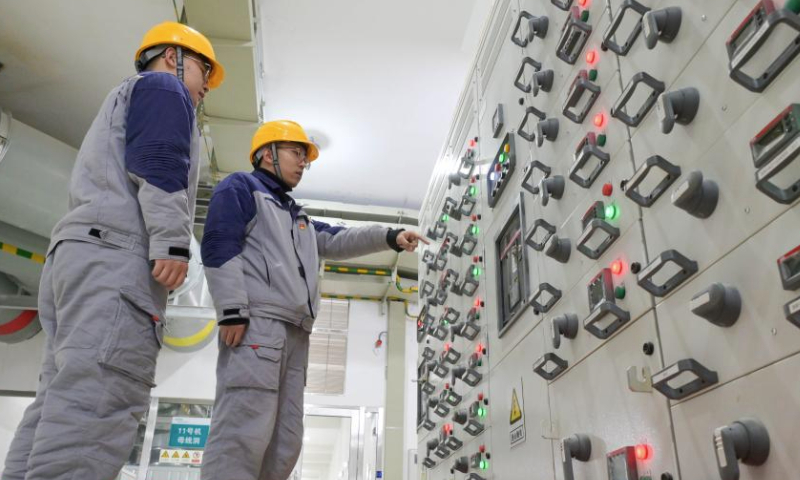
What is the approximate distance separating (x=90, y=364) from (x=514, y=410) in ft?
4.89

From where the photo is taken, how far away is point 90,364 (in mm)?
1544

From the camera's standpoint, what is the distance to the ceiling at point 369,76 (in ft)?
15.4

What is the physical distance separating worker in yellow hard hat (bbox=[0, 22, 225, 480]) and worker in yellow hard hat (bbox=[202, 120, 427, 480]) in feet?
0.88

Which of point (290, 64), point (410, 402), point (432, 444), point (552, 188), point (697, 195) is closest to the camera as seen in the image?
point (697, 195)

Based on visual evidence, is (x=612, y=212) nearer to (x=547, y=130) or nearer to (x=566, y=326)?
(x=566, y=326)

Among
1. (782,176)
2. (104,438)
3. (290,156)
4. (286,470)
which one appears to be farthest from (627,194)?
(290,156)

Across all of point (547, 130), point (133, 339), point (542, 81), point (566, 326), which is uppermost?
point (542, 81)

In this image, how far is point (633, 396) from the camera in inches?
59.0

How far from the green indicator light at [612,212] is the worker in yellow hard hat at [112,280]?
1135 millimetres

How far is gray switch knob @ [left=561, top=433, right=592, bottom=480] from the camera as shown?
66.9 inches

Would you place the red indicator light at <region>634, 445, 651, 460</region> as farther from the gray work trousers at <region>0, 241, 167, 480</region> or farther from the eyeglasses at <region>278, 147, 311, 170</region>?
the eyeglasses at <region>278, 147, 311, 170</region>

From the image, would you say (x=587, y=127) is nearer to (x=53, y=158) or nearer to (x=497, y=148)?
(x=497, y=148)

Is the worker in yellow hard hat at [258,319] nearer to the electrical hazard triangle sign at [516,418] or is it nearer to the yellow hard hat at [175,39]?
the yellow hard hat at [175,39]

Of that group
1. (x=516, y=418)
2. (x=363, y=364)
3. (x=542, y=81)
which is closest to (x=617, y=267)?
(x=542, y=81)
